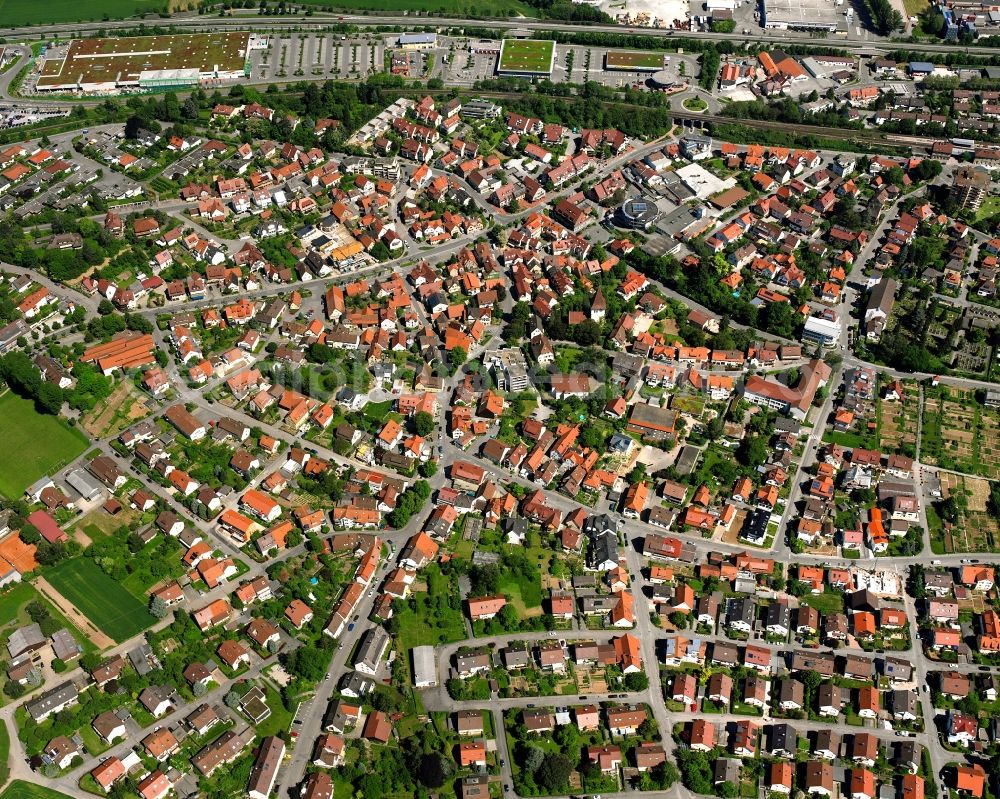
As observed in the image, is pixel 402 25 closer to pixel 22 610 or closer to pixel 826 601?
pixel 22 610

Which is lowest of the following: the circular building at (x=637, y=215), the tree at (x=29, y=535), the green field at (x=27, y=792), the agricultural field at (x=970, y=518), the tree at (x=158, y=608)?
the green field at (x=27, y=792)

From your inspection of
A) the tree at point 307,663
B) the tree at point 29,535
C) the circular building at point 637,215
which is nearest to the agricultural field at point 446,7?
the circular building at point 637,215

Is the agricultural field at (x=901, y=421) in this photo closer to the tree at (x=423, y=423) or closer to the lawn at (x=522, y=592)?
the lawn at (x=522, y=592)

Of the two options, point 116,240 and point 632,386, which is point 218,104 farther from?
point 632,386

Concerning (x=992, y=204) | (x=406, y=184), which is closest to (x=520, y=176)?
(x=406, y=184)

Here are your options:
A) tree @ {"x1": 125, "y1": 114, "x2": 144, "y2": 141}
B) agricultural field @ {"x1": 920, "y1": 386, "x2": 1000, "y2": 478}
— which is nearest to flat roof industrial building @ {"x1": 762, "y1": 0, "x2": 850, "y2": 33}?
agricultural field @ {"x1": 920, "y1": 386, "x2": 1000, "y2": 478}

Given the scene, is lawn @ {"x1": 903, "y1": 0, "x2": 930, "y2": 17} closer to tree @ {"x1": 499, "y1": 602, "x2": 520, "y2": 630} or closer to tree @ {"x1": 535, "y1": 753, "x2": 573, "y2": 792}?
tree @ {"x1": 499, "y1": 602, "x2": 520, "y2": 630}
